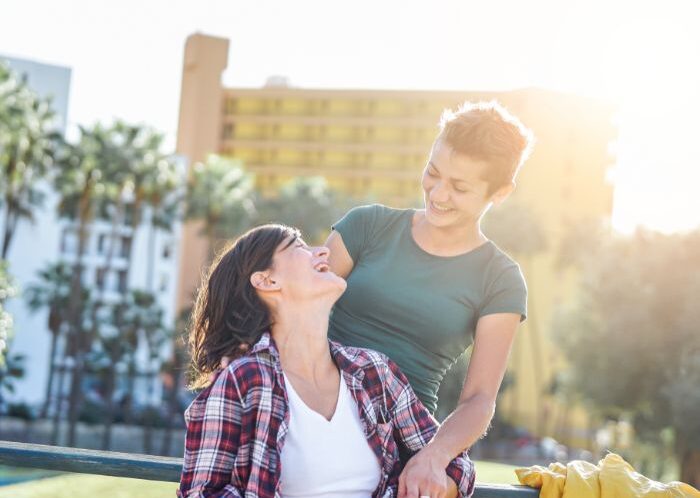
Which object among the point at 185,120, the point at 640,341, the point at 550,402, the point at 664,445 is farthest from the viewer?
the point at 185,120

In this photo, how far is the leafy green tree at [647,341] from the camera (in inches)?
1211

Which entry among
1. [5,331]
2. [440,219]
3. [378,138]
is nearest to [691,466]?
[5,331]

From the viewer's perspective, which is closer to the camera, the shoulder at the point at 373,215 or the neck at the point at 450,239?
the neck at the point at 450,239

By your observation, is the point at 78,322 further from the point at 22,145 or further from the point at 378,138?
the point at 378,138

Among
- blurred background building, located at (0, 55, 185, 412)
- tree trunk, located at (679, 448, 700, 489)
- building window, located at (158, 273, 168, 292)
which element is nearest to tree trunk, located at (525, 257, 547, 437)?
building window, located at (158, 273, 168, 292)

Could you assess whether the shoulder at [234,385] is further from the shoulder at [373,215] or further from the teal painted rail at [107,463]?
the shoulder at [373,215]

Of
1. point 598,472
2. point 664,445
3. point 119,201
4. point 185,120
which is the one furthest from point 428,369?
point 185,120

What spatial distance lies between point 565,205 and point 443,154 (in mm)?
91462

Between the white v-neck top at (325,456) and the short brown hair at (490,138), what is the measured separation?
992 mm

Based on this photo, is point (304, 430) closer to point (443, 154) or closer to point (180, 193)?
point (443, 154)

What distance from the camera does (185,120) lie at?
92.4 meters

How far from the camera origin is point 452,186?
3807 millimetres

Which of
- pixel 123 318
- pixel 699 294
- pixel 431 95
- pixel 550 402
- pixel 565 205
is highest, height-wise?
pixel 431 95

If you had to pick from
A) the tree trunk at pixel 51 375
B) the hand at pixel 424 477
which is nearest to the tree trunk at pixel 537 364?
the tree trunk at pixel 51 375
